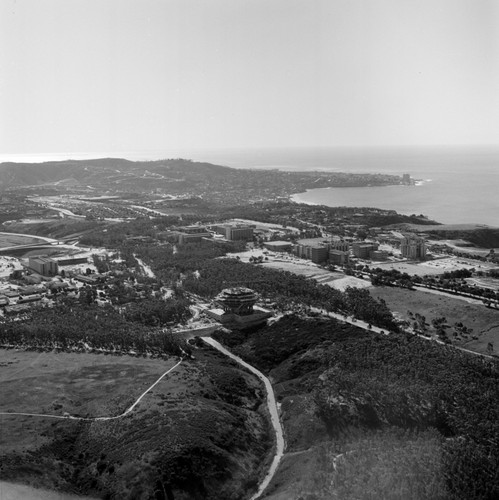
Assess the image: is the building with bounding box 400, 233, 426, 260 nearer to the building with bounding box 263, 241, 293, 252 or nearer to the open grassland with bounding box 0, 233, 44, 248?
the building with bounding box 263, 241, 293, 252

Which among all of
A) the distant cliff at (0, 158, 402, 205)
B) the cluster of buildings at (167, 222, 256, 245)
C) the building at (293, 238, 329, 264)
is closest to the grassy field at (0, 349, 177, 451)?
the building at (293, 238, 329, 264)

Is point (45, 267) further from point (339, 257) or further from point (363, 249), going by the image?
point (363, 249)

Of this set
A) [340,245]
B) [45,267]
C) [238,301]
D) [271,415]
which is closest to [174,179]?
[340,245]

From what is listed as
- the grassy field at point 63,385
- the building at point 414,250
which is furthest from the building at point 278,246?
the grassy field at point 63,385

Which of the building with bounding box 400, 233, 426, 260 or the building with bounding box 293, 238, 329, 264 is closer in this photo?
the building with bounding box 293, 238, 329, 264

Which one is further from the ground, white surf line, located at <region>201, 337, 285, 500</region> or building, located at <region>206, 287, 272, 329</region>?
building, located at <region>206, 287, 272, 329</region>

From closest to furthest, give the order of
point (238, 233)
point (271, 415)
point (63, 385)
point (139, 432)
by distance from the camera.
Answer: point (139, 432)
point (271, 415)
point (63, 385)
point (238, 233)
